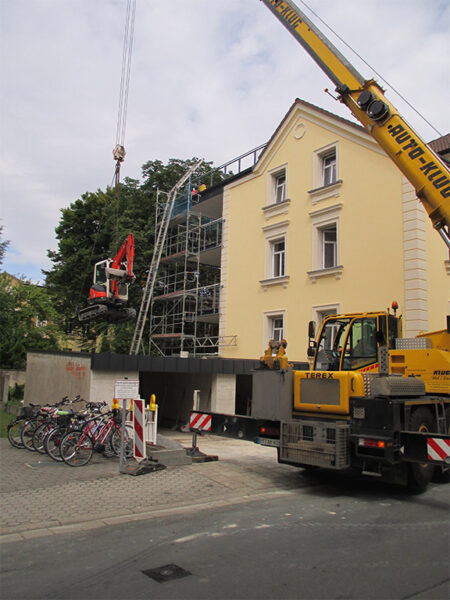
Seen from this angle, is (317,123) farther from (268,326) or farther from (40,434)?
(40,434)

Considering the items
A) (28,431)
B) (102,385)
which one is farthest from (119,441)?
(102,385)

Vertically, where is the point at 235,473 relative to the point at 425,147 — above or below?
below

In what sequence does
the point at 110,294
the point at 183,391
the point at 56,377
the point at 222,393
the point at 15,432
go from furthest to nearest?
the point at 183,391, the point at 222,393, the point at 56,377, the point at 110,294, the point at 15,432

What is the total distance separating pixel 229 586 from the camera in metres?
4.36

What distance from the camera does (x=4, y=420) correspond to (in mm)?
17219

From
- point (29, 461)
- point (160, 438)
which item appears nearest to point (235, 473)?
point (160, 438)

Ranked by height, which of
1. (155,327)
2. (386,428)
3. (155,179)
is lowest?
(386,428)

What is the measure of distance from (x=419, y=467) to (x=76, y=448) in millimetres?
6316

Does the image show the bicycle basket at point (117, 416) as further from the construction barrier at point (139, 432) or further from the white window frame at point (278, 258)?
the white window frame at point (278, 258)

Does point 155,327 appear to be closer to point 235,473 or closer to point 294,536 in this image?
point 235,473

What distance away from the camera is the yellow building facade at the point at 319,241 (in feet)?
48.7

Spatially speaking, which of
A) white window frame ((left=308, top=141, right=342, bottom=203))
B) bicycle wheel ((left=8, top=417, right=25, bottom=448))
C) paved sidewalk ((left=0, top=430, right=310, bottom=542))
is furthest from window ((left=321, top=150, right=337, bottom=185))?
bicycle wheel ((left=8, top=417, right=25, bottom=448))

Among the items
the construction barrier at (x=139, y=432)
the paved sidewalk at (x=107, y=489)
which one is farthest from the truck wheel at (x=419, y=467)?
the construction barrier at (x=139, y=432)

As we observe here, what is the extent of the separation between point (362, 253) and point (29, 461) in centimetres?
1129
